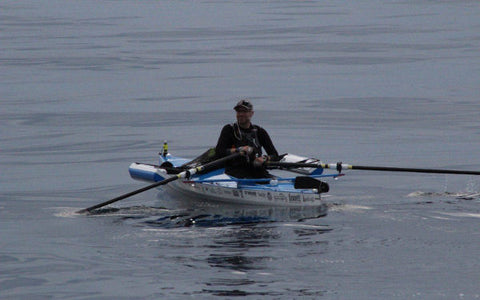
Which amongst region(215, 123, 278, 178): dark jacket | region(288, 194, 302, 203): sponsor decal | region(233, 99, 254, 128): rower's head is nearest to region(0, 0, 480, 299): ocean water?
region(288, 194, 302, 203): sponsor decal

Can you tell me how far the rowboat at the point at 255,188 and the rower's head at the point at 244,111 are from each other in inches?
42.4

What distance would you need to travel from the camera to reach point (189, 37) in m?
69.4

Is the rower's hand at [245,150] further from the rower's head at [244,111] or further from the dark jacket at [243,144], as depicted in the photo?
the rower's head at [244,111]

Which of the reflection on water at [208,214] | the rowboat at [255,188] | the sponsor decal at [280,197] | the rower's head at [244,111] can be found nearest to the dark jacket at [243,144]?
the rower's head at [244,111]

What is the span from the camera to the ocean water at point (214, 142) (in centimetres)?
1636

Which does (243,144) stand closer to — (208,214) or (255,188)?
(255,188)

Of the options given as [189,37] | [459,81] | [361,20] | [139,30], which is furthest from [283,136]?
[361,20]

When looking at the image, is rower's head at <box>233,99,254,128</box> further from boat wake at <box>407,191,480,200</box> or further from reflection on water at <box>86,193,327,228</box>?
boat wake at <box>407,191,480,200</box>

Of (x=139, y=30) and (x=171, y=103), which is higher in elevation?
(x=139, y=30)

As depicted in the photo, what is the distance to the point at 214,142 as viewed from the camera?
31.3m

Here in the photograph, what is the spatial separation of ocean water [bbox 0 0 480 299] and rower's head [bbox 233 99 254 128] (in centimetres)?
166

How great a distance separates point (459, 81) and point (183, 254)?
2893 cm

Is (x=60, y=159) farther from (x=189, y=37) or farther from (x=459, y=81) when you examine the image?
(x=189, y=37)

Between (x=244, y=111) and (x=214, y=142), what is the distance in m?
9.24
